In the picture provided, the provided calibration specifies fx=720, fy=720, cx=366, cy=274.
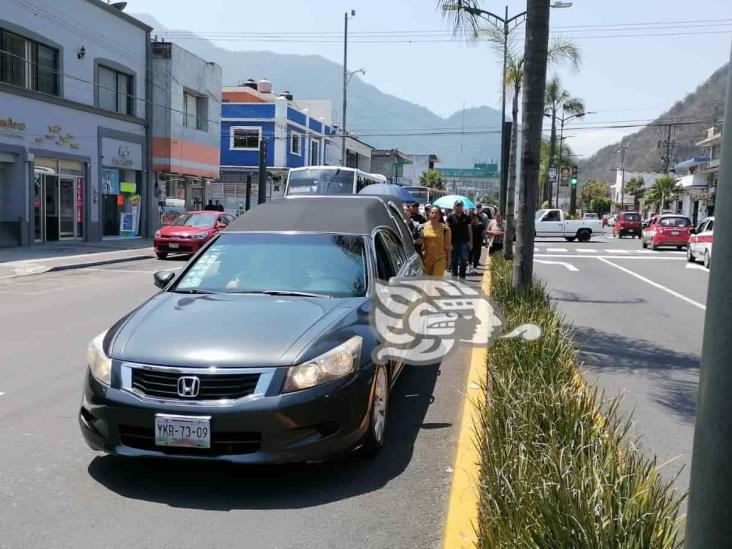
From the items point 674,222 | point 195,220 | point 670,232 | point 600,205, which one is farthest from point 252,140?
point 600,205

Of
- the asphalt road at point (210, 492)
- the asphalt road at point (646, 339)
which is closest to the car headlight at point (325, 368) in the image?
the asphalt road at point (210, 492)

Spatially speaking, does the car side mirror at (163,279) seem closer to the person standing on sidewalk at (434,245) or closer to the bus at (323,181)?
the person standing on sidewalk at (434,245)

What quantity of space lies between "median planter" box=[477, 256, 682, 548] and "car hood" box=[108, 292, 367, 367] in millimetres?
1242

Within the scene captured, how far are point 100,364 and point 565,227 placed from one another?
3664 cm

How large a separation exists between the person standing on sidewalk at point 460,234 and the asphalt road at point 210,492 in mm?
8604

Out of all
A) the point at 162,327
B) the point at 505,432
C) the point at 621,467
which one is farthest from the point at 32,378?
the point at 621,467

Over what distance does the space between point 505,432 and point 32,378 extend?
4.64 meters

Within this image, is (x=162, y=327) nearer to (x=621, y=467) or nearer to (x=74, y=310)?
(x=621, y=467)

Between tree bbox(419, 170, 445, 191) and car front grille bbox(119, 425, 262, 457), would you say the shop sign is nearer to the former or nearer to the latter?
car front grille bbox(119, 425, 262, 457)

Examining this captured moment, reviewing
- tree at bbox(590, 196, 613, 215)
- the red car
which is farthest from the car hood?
tree at bbox(590, 196, 613, 215)

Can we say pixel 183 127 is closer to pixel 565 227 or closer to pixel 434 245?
pixel 565 227

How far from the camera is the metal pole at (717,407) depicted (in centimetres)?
176

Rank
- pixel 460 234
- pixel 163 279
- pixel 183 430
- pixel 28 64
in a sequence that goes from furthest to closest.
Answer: pixel 28 64 < pixel 460 234 < pixel 163 279 < pixel 183 430

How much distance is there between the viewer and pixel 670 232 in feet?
102
